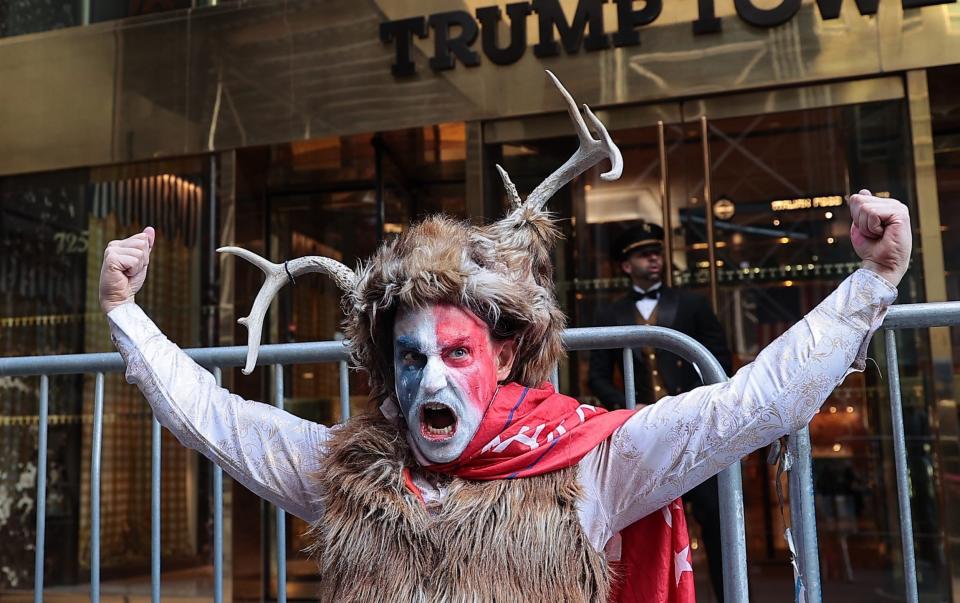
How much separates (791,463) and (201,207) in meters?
5.58

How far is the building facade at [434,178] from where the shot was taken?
5965 mm

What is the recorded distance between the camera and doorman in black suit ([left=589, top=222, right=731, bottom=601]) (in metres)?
4.73

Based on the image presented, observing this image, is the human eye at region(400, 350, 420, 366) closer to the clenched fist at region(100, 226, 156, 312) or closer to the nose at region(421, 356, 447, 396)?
the nose at region(421, 356, 447, 396)

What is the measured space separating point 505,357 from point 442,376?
0.23 m

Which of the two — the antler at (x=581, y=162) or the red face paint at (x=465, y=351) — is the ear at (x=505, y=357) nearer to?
the red face paint at (x=465, y=351)

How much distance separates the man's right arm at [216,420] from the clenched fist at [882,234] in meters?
1.24

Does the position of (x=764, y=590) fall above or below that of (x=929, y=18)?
below

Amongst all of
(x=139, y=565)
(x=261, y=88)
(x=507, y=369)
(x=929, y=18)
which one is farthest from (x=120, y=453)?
(x=929, y=18)

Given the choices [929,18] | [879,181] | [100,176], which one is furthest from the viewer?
[100,176]

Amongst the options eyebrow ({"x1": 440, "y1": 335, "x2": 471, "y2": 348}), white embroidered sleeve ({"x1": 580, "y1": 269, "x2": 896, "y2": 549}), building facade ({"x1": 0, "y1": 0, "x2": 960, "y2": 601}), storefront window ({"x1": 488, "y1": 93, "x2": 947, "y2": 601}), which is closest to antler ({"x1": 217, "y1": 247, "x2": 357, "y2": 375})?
eyebrow ({"x1": 440, "y1": 335, "x2": 471, "y2": 348})

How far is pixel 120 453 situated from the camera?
283 inches

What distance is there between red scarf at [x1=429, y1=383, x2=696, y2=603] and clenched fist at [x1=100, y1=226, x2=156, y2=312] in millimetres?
883

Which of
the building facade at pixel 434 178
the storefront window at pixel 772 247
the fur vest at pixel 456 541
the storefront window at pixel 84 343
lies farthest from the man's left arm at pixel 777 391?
the storefront window at pixel 84 343

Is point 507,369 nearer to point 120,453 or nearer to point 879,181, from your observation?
point 879,181
